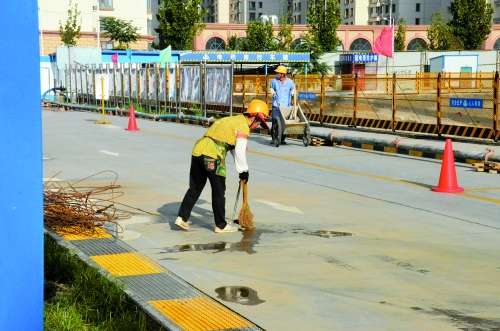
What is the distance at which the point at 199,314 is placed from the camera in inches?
204

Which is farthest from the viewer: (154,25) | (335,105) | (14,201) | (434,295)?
(154,25)

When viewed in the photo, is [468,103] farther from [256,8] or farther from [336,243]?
[256,8]

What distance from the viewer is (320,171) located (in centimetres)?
1432

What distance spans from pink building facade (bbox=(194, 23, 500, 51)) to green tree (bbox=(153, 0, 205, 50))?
33875 mm

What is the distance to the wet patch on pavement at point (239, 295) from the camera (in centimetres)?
573

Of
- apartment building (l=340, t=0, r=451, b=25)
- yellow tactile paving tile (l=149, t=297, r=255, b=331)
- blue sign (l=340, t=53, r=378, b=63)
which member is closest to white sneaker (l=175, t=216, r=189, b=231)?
yellow tactile paving tile (l=149, t=297, r=255, b=331)

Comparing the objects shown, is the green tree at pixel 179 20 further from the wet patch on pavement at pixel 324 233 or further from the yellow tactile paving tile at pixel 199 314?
the yellow tactile paving tile at pixel 199 314

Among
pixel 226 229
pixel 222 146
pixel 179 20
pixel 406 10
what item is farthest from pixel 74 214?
pixel 406 10

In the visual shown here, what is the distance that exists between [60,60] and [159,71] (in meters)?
19.9

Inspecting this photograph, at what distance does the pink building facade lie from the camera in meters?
101

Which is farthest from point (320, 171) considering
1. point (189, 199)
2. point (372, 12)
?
point (372, 12)

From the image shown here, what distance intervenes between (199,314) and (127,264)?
1627 millimetres

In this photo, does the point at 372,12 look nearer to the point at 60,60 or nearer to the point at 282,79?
the point at 60,60

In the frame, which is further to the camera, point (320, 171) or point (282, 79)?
point (282, 79)
